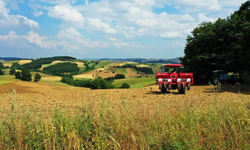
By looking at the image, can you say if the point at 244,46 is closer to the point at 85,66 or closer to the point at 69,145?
the point at 69,145

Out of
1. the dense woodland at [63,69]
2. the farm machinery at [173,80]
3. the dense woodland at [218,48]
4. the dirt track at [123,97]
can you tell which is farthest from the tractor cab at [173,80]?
the dense woodland at [63,69]

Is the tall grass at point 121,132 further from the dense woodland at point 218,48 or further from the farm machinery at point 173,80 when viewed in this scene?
the dense woodland at point 218,48

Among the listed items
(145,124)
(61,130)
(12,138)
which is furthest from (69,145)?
(145,124)

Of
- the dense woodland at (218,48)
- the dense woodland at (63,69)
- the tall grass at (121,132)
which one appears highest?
the dense woodland at (218,48)

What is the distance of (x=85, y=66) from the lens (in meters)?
137

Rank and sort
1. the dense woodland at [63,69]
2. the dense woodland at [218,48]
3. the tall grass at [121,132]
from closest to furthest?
1. the tall grass at [121,132]
2. the dense woodland at [218,48]
3. the dense woodland at [63,69]

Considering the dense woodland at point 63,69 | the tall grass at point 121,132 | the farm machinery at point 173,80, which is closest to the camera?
the tall grass at point 121,132

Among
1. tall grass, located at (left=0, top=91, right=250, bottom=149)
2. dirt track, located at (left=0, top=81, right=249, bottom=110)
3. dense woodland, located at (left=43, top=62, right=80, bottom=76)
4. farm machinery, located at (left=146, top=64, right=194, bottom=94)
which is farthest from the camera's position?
dense woodland, located at (left=43, top=62, right=80, bottom=76)

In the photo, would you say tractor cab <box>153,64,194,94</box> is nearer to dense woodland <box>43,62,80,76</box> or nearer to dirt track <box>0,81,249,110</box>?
dirt track <box>0,81,249,110</box>

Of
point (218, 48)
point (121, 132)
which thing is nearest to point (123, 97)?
point (121, 132)

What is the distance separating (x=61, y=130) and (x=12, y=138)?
115 cm

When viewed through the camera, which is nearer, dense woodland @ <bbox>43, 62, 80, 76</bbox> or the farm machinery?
the farm machinery

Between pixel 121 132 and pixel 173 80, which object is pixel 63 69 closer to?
pixel 173 80

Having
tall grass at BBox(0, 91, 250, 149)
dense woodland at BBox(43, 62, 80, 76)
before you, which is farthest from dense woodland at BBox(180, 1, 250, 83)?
dense woodland at BBox(43, 62, 80, 76)
